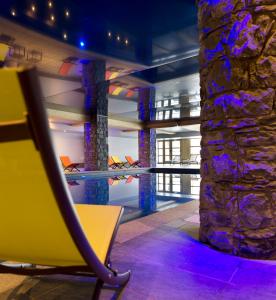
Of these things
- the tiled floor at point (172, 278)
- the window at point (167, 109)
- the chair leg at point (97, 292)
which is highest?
the window at point (167, 109)

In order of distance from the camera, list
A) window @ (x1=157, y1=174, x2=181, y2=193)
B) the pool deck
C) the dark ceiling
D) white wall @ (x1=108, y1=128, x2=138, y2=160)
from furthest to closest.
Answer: white wall @ (x1=108, y1=128, x2=138, y2=160), the pool deck, window @ (x1=157, y1=174, x2=181, y2=193), the dark ceiling

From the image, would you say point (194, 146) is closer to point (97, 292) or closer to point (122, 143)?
point (122, 143)

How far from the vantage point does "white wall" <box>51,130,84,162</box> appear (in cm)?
1683

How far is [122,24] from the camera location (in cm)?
478

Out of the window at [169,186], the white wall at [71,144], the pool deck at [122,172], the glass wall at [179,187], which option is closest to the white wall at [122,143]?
the white wall at [71,144]

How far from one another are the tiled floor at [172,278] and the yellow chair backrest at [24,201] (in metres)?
0.58

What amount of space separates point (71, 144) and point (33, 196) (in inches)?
689

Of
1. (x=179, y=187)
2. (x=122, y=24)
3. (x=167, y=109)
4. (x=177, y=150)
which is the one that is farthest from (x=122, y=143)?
(x=122, y=24)

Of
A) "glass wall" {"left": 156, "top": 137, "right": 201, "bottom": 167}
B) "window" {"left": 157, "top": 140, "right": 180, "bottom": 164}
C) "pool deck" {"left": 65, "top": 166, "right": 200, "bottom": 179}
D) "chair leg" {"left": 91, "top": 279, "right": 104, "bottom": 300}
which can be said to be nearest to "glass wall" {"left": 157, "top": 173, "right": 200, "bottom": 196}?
"pool deck" {"left": 65, "top": 166, "right": 200, "bottom": 179}

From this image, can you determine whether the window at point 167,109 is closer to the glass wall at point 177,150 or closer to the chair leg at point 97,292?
the glass wall at point 177,150

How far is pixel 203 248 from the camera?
Answer: 6.12 feet

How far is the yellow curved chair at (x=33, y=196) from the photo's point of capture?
498 millimetres

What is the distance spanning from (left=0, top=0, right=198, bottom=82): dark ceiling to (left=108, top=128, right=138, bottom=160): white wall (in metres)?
12.9

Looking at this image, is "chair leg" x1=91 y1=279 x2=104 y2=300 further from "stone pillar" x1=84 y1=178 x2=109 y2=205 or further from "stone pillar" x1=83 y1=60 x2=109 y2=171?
"stone pillar" x1=83 y1=60 x2=109 y2=171
